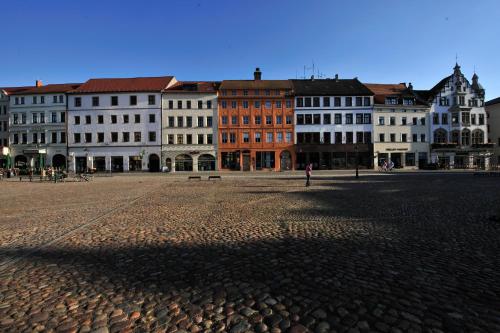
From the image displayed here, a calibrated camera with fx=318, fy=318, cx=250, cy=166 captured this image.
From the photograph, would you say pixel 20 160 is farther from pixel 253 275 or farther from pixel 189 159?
pixel 253 275

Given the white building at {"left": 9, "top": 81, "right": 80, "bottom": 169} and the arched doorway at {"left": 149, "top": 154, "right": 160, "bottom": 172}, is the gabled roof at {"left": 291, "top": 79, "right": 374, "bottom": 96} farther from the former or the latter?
the white building at {"left": 9, "top": 81, "right": 80, "bottom": 169}

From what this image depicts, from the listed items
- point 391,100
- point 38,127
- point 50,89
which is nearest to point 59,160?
point 38,127

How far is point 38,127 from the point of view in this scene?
56469mm

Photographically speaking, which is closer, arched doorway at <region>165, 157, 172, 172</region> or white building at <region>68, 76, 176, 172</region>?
arched doorway at <region>165, 157, 172, 172</region>

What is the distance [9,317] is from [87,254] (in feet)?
7.50

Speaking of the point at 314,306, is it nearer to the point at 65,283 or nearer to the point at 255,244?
the point at 255,244

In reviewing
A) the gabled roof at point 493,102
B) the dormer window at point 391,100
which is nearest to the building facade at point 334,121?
the dormer window at point 391,100

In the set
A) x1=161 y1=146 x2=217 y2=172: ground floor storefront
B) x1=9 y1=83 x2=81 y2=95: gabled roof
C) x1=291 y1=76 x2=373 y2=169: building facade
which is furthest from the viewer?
x1=9 y1=83 x2=81 y2=95: gabled roof

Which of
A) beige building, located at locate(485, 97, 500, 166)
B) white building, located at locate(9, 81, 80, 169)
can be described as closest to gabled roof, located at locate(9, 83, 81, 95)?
white building, located at locate(9, 81, 80, 169)

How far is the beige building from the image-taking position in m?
61.6

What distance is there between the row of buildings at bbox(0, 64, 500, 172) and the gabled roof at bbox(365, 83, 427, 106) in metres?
0.44

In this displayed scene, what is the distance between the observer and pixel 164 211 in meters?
10.5

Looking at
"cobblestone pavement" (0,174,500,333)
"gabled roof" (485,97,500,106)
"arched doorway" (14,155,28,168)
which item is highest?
"gabled roof" (485,97,500,106)

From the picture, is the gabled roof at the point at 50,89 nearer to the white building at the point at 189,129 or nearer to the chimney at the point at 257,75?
the white building at the point at 189,129
